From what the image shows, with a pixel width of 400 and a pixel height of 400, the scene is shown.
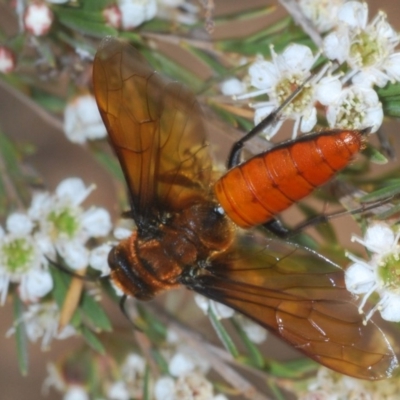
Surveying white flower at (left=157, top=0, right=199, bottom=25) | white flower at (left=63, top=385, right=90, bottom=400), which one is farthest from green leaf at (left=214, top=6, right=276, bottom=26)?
white flower at (left=63, top=385, right=90, bottom=400)

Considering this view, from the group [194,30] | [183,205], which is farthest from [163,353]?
[194,30]

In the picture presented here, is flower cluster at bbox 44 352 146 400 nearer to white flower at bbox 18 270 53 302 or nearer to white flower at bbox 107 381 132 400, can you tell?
white flower at bbox 107 381 132 400

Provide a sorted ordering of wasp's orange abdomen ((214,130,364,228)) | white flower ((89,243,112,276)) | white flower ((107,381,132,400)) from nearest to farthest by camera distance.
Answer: wasp's orange abdomen ((214,130,364,228)), white flower ((89,243,112,276)), white flower ((107,381,132,400))

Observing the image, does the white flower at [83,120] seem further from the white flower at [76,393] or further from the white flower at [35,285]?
the white flower at [76,393]

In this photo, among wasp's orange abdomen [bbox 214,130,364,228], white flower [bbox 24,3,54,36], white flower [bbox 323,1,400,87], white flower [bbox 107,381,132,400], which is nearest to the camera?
wasp's orange abdomen [bbox 214,130,364,228]

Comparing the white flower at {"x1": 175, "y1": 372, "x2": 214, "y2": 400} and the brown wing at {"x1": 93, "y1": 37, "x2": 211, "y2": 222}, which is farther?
the white flower at {"x1": 175, "y1": 372, "x2": 214, "y2": 400}

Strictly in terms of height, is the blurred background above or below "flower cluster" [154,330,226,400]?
above

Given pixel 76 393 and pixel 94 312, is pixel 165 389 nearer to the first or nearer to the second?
pixel 94 312
